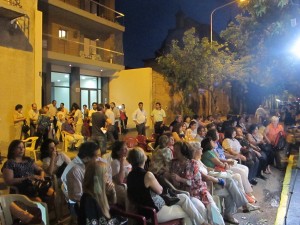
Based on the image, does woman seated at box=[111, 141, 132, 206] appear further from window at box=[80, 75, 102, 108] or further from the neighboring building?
window at box=[80, 75, 102, 108]

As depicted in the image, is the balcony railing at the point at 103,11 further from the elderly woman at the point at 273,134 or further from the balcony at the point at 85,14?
the elderly woman at the point at 273,134

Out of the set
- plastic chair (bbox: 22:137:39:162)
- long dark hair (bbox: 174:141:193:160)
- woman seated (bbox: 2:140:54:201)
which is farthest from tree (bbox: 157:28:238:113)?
woman seated (bbox: 2:140:54:201)

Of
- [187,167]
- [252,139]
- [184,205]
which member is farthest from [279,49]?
[184,205]

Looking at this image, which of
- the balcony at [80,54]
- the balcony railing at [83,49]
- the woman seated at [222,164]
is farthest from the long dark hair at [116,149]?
the balcony railing at [83,49]

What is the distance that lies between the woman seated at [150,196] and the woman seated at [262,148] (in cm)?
542

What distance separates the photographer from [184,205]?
503cm

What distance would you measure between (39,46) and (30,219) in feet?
33.6

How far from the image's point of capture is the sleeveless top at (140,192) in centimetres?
464

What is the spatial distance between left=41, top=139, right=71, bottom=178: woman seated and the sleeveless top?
2.09 meters

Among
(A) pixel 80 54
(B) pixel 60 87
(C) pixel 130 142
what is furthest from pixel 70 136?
(A) pixel 80 54

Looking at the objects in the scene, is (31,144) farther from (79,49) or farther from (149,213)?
(79,49)

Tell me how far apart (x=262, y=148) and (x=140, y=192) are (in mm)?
6868

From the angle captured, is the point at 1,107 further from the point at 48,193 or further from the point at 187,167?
the point at 187,167

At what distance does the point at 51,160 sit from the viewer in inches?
248
